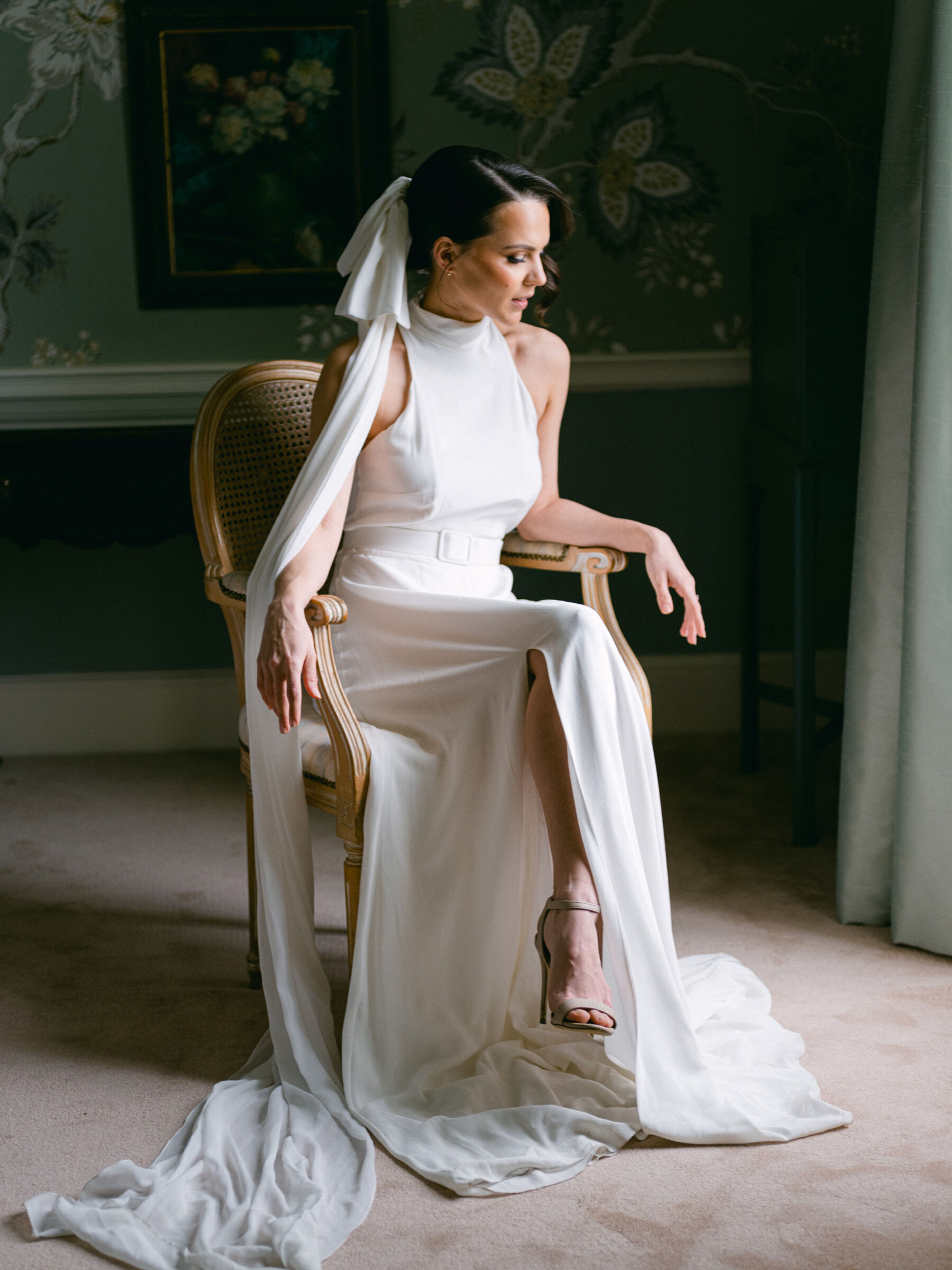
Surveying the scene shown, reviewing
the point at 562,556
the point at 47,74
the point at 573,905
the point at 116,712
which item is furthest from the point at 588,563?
the point at 47,74

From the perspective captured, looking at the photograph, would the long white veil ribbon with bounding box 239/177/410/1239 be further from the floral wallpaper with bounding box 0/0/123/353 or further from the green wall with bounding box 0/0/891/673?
the floral wallpaper with bounding box 0/0/123/353

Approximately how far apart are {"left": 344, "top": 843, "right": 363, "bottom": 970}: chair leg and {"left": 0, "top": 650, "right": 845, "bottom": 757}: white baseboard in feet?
6.01

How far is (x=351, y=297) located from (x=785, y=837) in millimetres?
1637

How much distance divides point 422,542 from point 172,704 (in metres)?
1.73

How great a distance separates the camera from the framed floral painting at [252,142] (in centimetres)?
327

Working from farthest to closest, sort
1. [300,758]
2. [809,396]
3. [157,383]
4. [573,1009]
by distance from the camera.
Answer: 1. [157,383]
2. [809,396]
3. [300,758]
4. [573,1009]

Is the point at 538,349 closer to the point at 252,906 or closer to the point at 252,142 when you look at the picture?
the point at 252,906

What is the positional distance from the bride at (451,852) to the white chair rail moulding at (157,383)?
127 centimetres

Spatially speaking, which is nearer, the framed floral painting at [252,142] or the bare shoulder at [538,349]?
the bare shoulder at [538,349]

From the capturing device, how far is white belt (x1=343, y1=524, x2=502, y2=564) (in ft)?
7.09

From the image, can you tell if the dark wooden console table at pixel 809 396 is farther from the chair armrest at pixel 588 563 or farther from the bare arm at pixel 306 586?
the bare arm at pixel 306 586

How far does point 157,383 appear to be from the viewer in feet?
11.3

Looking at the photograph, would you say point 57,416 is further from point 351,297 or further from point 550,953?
point 550,953

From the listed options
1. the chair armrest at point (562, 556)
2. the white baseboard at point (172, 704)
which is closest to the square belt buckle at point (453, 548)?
the chair armrest at point (562, 556)
